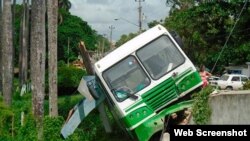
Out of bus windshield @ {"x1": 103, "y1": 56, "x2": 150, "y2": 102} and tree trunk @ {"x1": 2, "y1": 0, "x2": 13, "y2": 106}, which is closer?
bus windshield @ {"x1": 103, "y1": 56, "x2": 150, "y2": 102}

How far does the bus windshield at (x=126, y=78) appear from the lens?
42.9 ft

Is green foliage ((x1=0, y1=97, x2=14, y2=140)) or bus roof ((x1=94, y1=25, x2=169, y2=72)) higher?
bus roof ((x1=94, y1=25, x2=169, y2=72))

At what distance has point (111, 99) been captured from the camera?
13484 millimetres

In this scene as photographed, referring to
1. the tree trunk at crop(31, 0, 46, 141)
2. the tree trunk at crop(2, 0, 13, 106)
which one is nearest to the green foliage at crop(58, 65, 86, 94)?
the tree trunk at crop(2, 0, 13, 106)

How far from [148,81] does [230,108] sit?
2.80 meters

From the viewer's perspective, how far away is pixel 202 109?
11.3 metres

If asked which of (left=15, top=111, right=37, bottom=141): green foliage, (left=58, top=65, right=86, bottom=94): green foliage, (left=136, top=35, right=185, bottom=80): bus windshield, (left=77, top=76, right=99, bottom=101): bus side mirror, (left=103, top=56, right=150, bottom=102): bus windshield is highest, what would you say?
(left=136, top=35, right=185, bottom=80): bus windshield

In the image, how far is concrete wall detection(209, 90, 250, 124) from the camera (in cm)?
1051

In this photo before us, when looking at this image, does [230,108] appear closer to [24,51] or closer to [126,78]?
[126,78]

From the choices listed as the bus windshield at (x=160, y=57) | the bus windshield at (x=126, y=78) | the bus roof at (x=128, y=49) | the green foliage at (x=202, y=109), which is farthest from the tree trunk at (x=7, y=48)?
the green foliage at (x=202, y=109)

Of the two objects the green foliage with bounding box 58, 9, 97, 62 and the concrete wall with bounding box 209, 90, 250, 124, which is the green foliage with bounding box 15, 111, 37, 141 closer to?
the concrete wall with bounding box 209, 90, 250, 124

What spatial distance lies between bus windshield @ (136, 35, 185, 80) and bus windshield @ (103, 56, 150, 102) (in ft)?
0.65

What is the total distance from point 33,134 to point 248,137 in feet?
44.2

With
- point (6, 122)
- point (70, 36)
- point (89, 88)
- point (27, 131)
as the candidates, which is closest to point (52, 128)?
point (27, 131)
